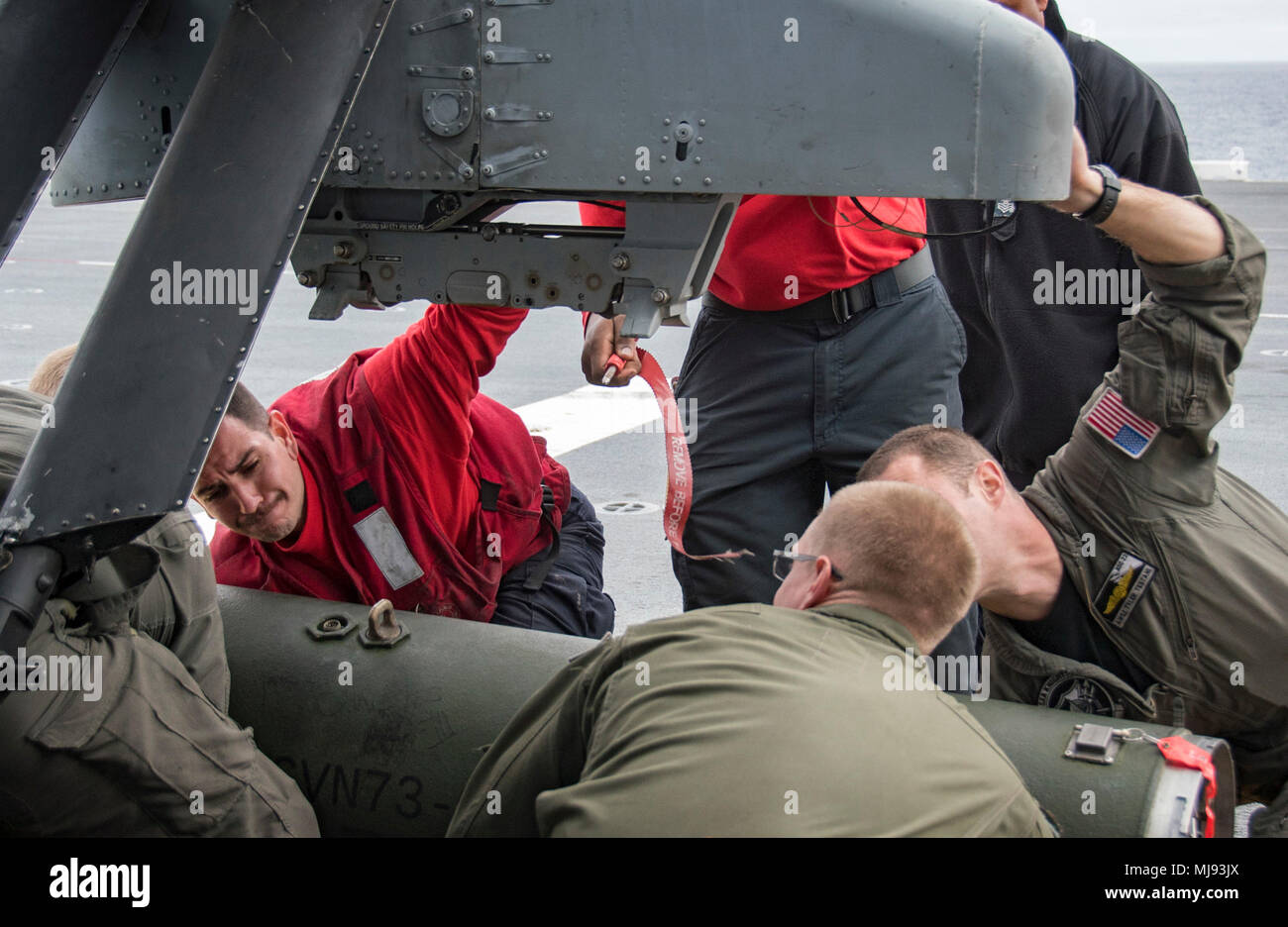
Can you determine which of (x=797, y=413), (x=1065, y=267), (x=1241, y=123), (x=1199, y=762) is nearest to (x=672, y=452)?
(x=797, y=413)

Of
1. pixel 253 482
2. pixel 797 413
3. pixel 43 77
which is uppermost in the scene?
pixel 43 77

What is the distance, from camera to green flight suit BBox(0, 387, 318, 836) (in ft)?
7.19

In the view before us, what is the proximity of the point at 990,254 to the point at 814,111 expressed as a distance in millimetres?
1630

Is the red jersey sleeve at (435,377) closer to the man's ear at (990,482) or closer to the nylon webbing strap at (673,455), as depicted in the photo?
the nylon webbing strap at (673,455)

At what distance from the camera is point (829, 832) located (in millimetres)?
1643

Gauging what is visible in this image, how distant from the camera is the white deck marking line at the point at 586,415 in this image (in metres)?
6.23

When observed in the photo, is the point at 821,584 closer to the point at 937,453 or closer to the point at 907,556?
the point at 907,556

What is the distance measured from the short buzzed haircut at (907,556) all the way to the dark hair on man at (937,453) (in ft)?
1.66

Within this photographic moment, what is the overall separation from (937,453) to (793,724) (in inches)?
42.7

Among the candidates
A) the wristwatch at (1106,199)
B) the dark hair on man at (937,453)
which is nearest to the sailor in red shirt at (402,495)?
the dark hair on man at (937,453)

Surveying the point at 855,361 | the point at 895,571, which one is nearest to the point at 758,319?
the point at 855,361

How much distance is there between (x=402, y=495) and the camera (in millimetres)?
3088

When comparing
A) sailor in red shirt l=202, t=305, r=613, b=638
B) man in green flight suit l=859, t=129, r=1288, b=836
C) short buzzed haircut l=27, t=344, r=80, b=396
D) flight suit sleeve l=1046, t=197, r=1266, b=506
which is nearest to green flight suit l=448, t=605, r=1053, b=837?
man in green flight suit l=859, t=129, r=1288, b=836

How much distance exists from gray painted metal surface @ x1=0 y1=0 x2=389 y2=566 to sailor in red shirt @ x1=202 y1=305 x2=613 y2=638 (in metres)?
0.76
